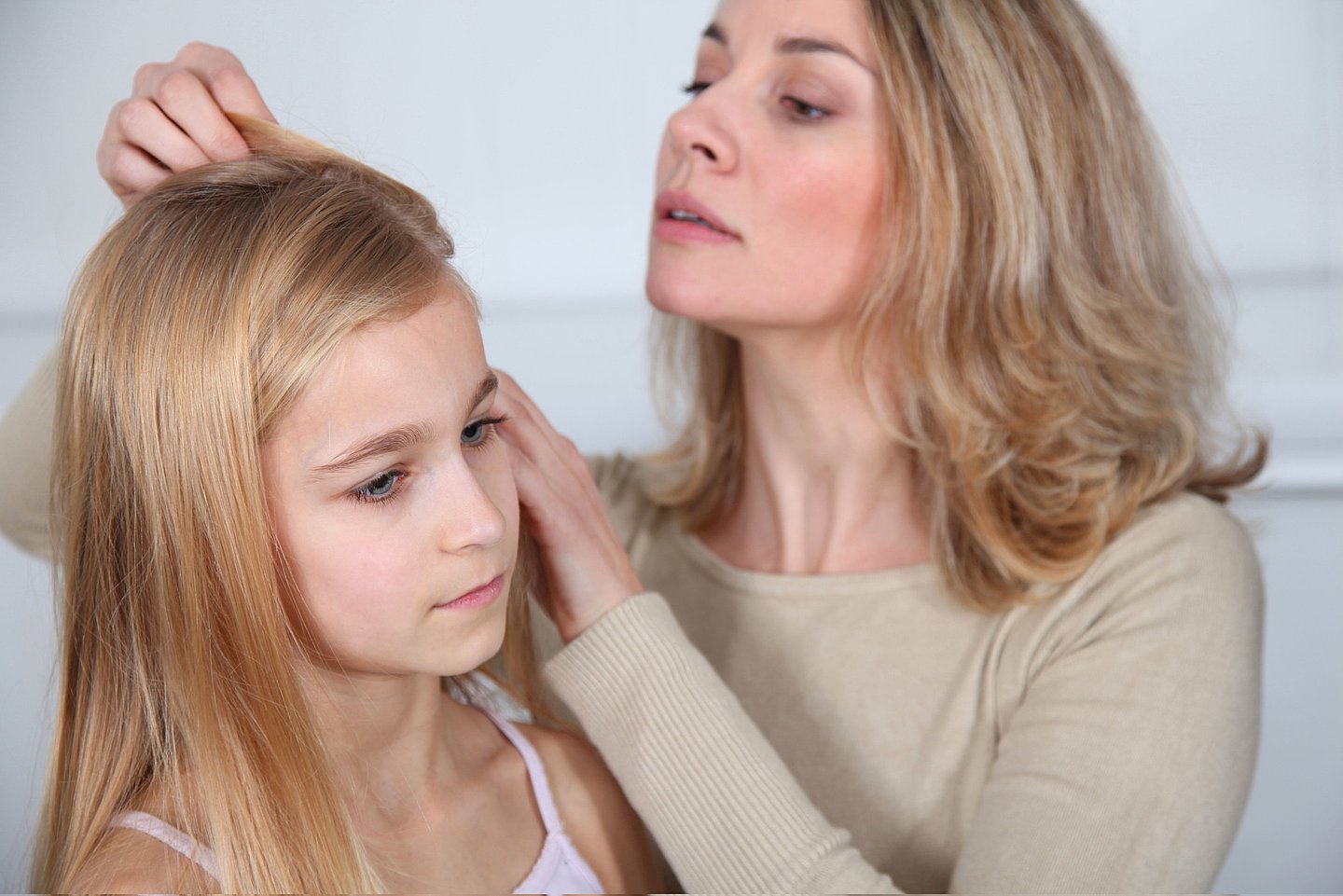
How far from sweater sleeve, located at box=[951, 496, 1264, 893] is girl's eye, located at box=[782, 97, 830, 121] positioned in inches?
20.9

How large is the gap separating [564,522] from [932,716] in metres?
0.45

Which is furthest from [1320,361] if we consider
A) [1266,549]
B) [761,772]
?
[761,772]

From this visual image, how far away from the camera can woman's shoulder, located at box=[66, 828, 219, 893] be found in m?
0.83

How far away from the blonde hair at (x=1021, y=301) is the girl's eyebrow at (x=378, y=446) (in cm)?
64

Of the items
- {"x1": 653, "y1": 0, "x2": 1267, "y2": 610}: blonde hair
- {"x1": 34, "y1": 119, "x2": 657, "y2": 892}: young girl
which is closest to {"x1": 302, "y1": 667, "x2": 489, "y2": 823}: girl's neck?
{"x1": 34, "y1": 119, "x2": 657, "y2": 892}: young girl

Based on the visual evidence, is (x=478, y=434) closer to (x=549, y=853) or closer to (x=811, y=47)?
(x=549, y=853)

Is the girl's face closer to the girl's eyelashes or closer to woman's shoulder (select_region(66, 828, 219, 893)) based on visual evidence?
the girl's eyelashes

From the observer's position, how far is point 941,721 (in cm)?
130

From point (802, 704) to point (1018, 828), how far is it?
0.29 m

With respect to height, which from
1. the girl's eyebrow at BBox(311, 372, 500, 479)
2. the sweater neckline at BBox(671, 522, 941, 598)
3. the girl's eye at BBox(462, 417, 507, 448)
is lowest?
the sweater neckline at BBox(671, 522, 941, 598)

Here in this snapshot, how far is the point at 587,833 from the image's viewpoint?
1177mm

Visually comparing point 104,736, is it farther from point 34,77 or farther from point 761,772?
point 34,77

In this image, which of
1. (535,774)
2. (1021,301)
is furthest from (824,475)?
(535,774)

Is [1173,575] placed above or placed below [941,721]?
above
